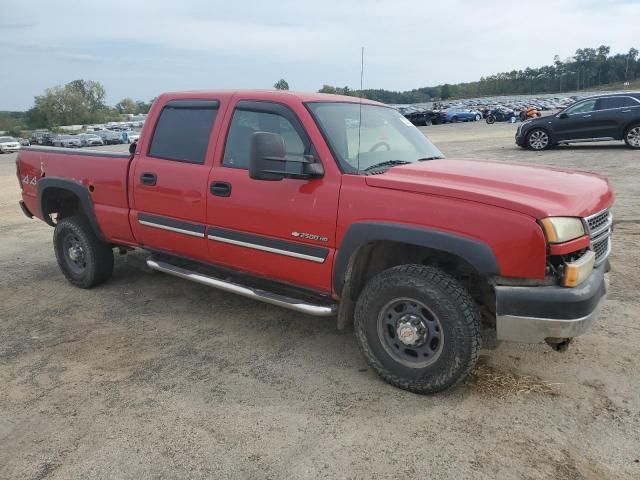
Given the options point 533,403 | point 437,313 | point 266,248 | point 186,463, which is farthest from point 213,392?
point 533,403

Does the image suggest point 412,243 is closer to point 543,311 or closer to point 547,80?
point 543,311

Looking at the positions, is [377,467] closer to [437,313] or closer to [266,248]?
[437,313]

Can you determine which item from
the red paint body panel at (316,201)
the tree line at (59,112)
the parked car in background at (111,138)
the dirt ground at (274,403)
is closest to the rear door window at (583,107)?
the dirt ground at (274,403)

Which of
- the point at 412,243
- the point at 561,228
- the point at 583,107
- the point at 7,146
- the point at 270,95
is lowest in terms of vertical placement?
the point at 412,243

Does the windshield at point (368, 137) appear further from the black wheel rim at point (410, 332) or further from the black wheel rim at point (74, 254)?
the black wheel rim at point (74, 254)

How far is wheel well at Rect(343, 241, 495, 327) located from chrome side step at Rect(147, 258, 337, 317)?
0.69ft

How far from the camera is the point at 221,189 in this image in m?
4.01

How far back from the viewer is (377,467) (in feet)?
8.74

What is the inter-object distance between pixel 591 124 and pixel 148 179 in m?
14.8

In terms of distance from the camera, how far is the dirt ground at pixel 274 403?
2709 mm

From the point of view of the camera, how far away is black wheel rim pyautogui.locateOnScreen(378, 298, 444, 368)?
10.6ft

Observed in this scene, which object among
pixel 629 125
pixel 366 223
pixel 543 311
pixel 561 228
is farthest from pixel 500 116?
pixel 543 311

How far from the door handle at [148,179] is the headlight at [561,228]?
3028mm

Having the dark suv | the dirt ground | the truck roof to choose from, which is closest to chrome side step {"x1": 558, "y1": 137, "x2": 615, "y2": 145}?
the dark suv
